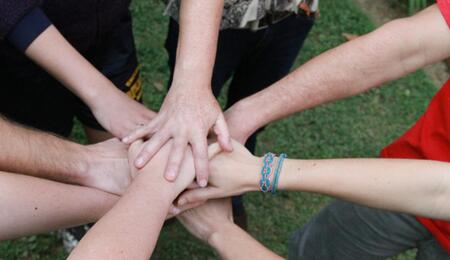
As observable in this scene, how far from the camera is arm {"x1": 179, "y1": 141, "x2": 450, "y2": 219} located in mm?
1623

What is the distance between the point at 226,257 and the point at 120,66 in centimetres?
92

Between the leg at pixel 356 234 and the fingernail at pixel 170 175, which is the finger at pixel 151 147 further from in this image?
the leg at pixel 356 234

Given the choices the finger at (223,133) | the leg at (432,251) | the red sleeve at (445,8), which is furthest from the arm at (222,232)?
the red sleeve at (445,8)

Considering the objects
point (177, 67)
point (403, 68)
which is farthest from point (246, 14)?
point (403, 68)

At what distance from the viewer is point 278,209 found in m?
3.21

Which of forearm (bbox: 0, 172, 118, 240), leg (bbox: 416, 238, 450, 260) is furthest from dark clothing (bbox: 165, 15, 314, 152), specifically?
leg (bbox: 416, 238, 450, 260)

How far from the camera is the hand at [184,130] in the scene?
6.14ft

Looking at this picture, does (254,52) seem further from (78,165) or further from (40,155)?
(40,155)

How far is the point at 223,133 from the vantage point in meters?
1.94

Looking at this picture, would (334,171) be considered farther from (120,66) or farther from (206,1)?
(120,66)

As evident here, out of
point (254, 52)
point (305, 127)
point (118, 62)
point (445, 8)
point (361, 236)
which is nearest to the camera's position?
point (445, 8)

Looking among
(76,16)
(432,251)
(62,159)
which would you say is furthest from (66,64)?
(432,251)

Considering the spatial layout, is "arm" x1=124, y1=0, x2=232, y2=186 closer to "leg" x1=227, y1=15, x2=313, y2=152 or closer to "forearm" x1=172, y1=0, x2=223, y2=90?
"forearm" x1=172, y1=0, x2=223, y2=90

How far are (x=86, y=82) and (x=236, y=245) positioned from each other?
74cm
